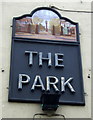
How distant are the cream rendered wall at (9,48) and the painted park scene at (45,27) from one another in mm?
253

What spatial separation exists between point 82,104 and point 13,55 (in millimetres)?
2017

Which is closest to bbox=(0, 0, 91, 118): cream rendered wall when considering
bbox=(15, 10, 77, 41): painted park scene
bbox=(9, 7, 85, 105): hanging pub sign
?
bbox=(9, 7, 85, 105): hanging pub sign

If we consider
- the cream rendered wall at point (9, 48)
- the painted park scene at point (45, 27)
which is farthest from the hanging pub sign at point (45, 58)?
the cream rendered wall at point (9, 48)

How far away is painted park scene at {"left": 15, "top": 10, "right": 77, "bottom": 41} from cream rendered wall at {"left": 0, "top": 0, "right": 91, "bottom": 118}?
253mm

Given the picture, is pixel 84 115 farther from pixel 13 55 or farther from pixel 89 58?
pixel 13 55

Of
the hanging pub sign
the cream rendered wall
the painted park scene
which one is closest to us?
the cream rendered wall

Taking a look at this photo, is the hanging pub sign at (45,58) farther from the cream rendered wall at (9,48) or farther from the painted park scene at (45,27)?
the cream rendered wall at (9,48)

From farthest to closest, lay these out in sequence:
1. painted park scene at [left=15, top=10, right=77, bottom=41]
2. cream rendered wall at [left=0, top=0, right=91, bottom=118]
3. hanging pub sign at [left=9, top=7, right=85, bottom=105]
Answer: painted park scene at [left=15, top=10, right=77, bottom=41] → hanging pub sign at [left=9, top=7, right=85, bottom=105] → cream rendered wall at [left=0, top=0, right=91, bottom=118]

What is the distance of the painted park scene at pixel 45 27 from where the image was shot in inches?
349

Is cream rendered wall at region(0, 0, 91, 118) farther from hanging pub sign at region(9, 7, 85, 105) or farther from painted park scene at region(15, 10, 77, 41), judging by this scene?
painted park scene at region(15, 10, 77, 41)

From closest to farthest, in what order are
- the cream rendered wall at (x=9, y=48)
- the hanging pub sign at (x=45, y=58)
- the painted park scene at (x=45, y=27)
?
the cream rendered wall at (x=9, y=48), the hanging pub sign at (x=45, y=58), the painted park scene at (x=45, y=27)

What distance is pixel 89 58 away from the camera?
347 inches

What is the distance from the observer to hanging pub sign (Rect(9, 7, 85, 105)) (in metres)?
8.05

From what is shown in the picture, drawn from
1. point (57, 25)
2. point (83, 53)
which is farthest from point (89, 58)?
point (57, 25)
